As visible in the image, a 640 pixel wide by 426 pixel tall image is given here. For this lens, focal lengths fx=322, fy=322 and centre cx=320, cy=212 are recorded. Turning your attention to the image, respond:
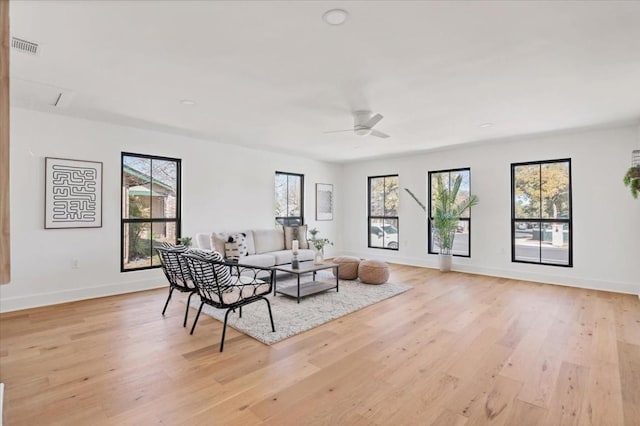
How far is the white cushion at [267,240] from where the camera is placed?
19.3ft

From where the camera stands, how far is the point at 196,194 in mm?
5574

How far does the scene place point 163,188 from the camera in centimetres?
530

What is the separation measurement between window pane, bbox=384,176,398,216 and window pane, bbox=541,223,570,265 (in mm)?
2984

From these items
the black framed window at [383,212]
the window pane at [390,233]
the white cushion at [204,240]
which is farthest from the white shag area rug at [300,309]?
the black framed window at [383,212]

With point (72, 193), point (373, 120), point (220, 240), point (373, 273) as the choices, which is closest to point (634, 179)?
point (373, 120)

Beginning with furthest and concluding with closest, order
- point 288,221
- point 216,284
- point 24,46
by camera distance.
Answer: point 288,221, point 216,284, point 24,46

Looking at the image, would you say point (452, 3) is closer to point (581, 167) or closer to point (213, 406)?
point (213, 406)

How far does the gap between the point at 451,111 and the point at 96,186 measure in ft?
16.1

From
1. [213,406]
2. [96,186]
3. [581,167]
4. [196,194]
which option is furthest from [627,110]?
[96,186]

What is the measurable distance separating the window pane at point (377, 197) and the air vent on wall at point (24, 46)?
21.7 feet

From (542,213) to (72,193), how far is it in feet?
24.1

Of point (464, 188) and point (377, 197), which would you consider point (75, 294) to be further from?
point (464, 188)

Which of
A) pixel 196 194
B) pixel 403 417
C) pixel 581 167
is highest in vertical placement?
pixel 581 167

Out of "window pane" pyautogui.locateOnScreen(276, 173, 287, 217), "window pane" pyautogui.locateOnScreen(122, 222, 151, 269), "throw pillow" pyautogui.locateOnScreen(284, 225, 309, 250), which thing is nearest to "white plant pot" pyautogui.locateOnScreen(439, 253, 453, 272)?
"throw pillow" pyautogui.locateOnScreen(284, 225, 309, 250)
